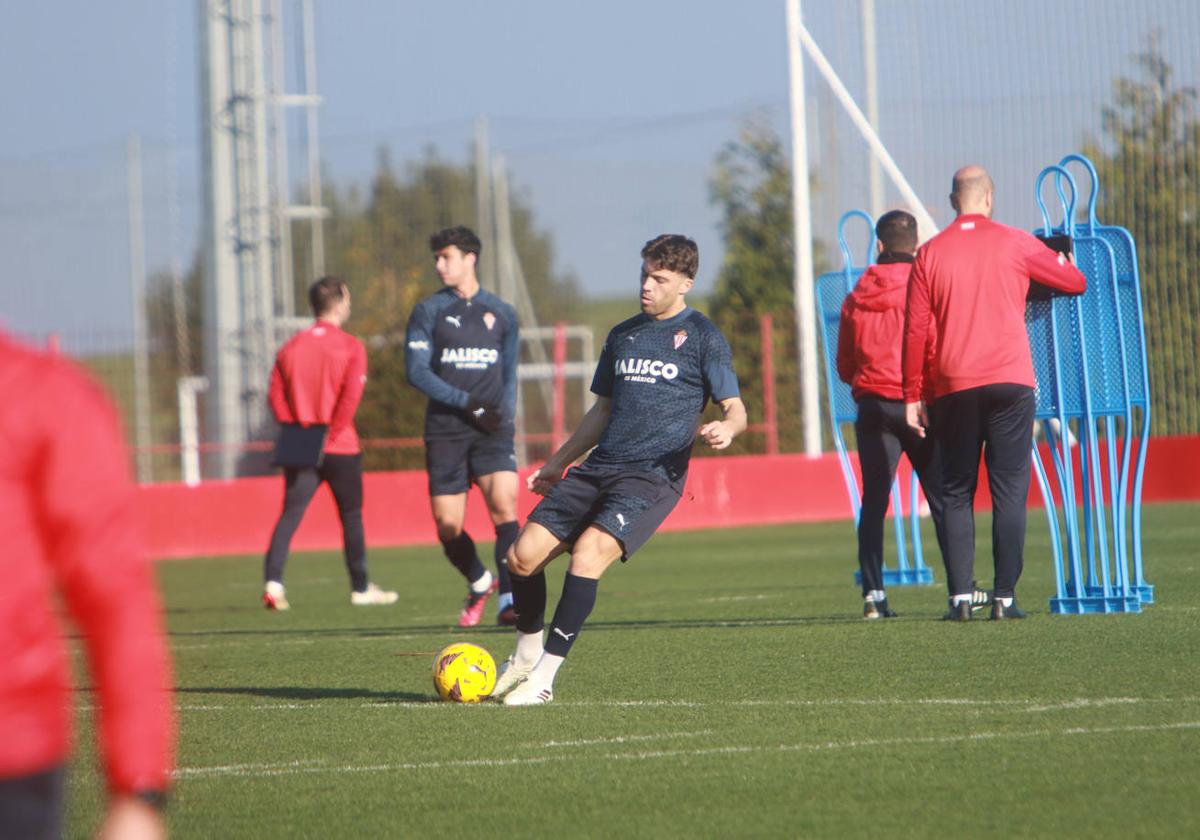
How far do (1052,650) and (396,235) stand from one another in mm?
30087

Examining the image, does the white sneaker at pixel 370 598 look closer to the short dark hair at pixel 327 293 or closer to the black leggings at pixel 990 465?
the short dark hair at pixel 327 293

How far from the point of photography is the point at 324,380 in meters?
12.9

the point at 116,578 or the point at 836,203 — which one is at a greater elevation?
the point at 836,203

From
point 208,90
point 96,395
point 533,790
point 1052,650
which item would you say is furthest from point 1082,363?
point 208,90

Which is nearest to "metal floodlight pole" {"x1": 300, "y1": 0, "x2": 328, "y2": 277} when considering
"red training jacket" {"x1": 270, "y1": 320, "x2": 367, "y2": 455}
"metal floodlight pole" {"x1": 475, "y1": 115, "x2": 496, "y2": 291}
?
"metal floodlight pole" {"x1": 475, "y1": 115, "x2": 496, "y2": 291}

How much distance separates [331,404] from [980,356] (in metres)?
5.40

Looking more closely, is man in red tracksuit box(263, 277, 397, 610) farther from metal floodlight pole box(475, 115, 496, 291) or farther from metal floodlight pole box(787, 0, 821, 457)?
metal floodlight pole box(475, 115, 496, 291)

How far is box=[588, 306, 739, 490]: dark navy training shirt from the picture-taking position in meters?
7.14

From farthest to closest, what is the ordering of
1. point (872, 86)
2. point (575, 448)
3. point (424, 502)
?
point (424, 502), point (872, 86), point (575, 448)

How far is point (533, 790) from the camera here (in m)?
5.11

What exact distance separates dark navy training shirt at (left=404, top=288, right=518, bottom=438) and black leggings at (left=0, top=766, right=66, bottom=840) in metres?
8.11

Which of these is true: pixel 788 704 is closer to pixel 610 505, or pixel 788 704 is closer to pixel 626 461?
pixel 610 505

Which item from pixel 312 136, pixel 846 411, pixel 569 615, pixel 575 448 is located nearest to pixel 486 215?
pixel 312 136

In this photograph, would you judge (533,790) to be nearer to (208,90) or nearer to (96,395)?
(96,395)
